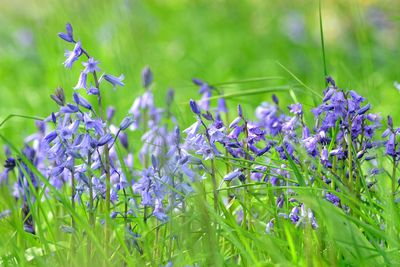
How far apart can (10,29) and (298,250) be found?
7509mm

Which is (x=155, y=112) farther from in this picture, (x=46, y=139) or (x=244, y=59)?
(x=244, y=59)

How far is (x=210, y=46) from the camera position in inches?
286

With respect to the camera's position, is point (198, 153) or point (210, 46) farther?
point (210, 46)

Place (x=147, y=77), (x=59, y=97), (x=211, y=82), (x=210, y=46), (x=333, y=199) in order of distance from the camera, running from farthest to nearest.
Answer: (x=210, y=46), (x=211, y=82), (x=147, y=77), (x=333, y=199), (x=59, y=97)

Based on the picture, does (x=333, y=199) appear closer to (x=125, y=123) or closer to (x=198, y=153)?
(x=198, y=153)

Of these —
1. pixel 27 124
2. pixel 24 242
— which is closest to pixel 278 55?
pixel 27 124

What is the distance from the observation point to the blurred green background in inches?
209

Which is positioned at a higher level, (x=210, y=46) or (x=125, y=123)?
(x=210, y=46)

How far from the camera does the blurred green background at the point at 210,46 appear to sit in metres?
5.30

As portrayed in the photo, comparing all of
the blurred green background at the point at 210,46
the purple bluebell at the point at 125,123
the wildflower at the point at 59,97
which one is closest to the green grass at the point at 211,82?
the blurred green background at the point at 210,46


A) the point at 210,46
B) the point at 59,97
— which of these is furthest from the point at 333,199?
the point at 210,46

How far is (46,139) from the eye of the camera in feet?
7.31

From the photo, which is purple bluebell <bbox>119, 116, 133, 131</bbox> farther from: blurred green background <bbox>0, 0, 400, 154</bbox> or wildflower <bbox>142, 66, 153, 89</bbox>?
blurred green background <bbox>0, 0, 400, 154</bbox>

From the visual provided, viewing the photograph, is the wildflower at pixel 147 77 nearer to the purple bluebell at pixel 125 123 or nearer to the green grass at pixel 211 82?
the green grass at pixel 211 82
